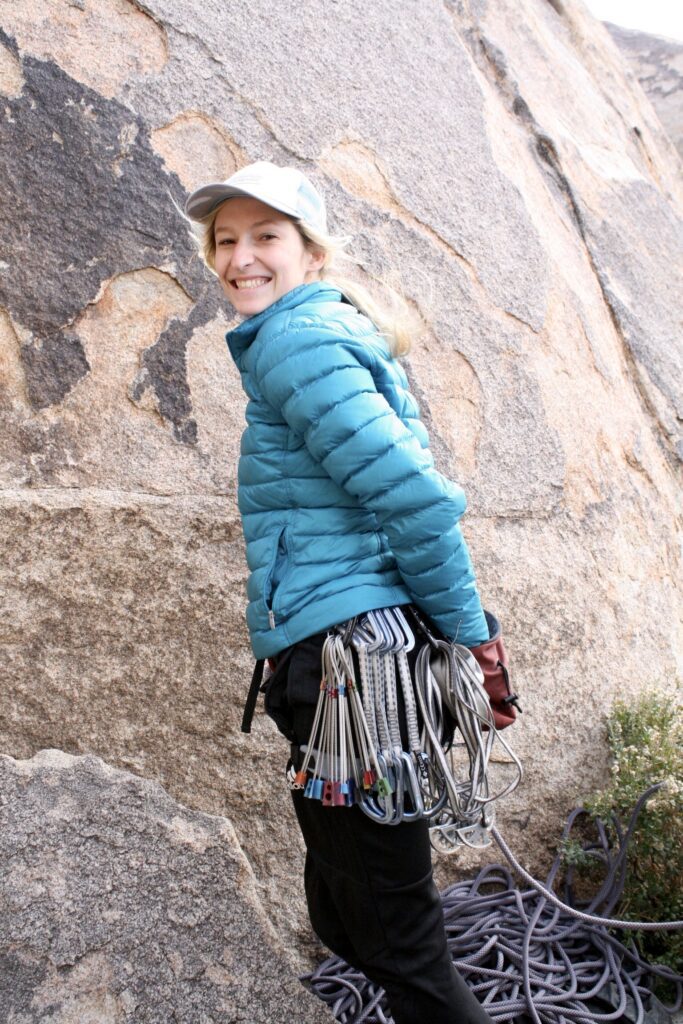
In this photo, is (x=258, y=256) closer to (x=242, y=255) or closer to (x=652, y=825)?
(x=242, y=255)

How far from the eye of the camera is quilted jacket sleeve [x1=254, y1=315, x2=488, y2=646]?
1502mm

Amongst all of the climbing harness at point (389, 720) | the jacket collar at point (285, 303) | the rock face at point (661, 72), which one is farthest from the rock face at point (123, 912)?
the rock face at point (661, 72)

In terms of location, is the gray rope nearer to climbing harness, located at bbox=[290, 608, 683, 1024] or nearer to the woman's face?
climbing harness, located at bbox=[290, 608, 683, 1024]

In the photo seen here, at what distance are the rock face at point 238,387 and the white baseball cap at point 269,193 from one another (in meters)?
0.65

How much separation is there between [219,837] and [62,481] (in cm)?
87

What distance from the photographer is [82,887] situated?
6.32 ft

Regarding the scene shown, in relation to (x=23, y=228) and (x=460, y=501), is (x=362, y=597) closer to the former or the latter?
(x=460, y=501)

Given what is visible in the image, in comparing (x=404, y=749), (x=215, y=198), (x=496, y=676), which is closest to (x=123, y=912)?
(x=404, y=749)

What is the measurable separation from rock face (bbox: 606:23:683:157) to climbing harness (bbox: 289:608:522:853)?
6.41 meters

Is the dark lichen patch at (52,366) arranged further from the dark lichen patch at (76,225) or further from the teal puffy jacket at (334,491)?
the teal puffy jacket at (334,491)

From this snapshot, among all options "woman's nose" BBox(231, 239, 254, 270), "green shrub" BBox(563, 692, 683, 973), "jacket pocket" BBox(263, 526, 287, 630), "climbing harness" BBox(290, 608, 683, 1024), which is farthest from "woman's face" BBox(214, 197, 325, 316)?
"green shrub" BBox(563, 692, 683, 973)

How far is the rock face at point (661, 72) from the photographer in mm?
6973

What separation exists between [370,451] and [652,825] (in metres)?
1.35

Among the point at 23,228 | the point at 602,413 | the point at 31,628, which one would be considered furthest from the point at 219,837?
the point at 602,413
